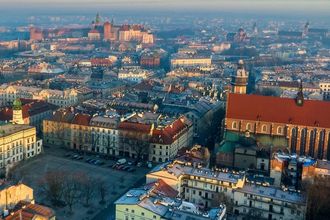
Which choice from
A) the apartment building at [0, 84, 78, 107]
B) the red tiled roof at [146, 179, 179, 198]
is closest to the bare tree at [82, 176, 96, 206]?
the red tiled roof at [146, 179, 179, 198]

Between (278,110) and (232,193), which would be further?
(278,110)

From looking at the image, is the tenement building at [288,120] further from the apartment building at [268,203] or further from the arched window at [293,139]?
the apartment building at [268,203]

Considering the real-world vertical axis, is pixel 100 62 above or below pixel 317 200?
above

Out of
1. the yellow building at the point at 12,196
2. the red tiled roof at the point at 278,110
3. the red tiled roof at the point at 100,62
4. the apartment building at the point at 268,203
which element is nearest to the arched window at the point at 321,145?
the red tiled roof at the point at 278,110

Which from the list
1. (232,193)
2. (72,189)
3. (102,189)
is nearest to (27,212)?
(72,189)

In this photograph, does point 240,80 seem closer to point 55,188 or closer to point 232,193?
point 232,193

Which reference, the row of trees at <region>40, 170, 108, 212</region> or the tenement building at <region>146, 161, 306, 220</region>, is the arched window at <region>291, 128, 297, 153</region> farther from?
the row of trees at <region>40, 170, 108, 212</region>
